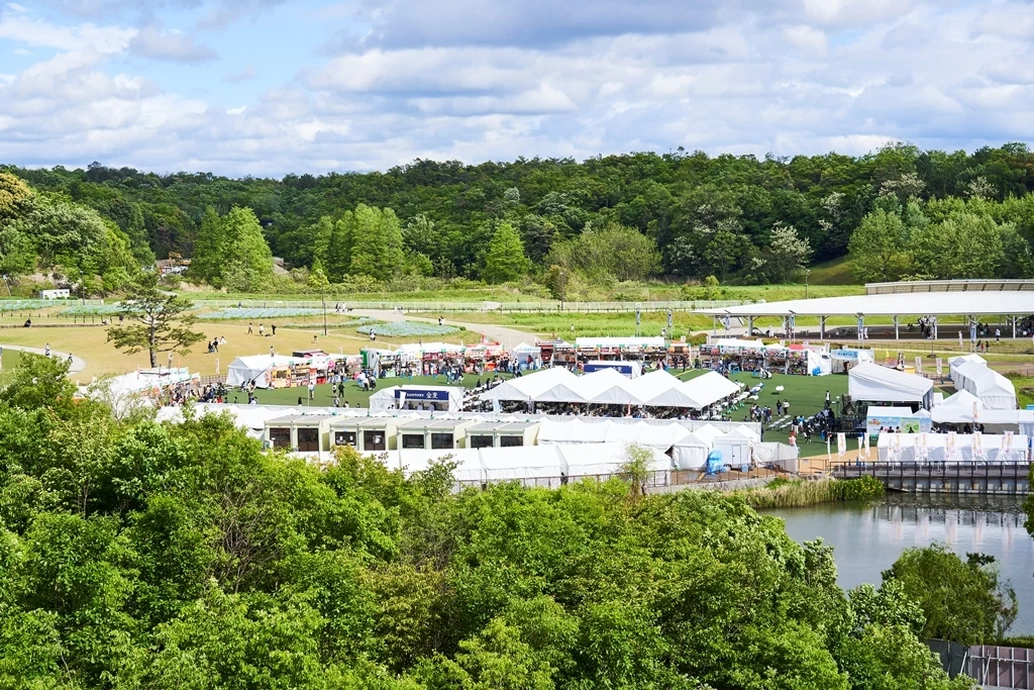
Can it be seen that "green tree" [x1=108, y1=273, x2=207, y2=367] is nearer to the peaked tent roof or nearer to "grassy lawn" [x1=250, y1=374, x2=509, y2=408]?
"grassy lawn" [x1=250, y1=374, x2=509, y2=408]

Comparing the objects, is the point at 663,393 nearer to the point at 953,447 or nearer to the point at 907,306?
the point at 953,447

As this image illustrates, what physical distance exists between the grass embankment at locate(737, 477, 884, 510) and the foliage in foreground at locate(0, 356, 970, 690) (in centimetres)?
878

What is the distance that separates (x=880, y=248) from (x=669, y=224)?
17.9 metres

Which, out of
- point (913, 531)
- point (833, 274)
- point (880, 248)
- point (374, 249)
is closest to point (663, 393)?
point (913, 531)

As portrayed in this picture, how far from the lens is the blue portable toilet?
1194 inches

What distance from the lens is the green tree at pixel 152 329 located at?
4900 cm

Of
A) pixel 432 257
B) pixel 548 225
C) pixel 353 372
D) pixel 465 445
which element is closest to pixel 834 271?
pixel 548 225

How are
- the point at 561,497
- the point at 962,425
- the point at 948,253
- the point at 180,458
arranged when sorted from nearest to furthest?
the point at 180,458
the point at 561,497
the point at 962,425
the point at 948,253

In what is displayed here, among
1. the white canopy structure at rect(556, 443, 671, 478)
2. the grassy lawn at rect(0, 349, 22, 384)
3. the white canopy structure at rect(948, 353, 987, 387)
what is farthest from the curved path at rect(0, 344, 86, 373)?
the white canopy structure at rect(948, 353, 987, 387)

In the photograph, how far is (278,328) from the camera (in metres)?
61.3

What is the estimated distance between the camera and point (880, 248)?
7925cm

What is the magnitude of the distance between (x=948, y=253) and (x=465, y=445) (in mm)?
→ 50241

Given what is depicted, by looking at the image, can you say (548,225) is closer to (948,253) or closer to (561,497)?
(948,253)

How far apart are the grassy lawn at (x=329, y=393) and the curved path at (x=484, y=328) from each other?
35.1 ft
